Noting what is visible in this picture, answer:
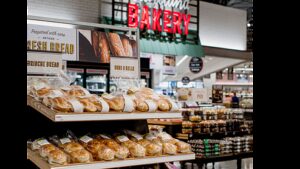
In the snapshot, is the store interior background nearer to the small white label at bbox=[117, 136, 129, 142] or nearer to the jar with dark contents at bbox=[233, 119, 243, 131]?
the jar with dark contents at bbox=[233, 119, 243, 131]

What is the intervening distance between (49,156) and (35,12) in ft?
23.6

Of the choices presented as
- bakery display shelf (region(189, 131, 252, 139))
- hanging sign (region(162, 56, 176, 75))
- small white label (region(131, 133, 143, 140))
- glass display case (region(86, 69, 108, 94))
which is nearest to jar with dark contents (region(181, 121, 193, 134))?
bakery display shelf (region(189, 131, 252, 139))

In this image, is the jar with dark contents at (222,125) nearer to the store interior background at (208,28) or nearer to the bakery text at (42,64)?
the store interior background at (208,28)

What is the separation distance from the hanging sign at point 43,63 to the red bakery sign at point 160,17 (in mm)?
7394

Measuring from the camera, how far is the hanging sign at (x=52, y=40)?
3.11 m

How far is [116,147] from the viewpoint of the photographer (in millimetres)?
2674

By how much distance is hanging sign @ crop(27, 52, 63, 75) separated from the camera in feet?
9.53

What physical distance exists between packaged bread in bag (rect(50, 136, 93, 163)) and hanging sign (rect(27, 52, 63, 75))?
1.93 feet

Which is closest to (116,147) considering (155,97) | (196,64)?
(155,97)

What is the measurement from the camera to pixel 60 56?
2.98 m

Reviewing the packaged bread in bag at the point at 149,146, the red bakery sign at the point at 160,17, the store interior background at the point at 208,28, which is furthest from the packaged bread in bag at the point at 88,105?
the red bakery sign at the point at 160,17
